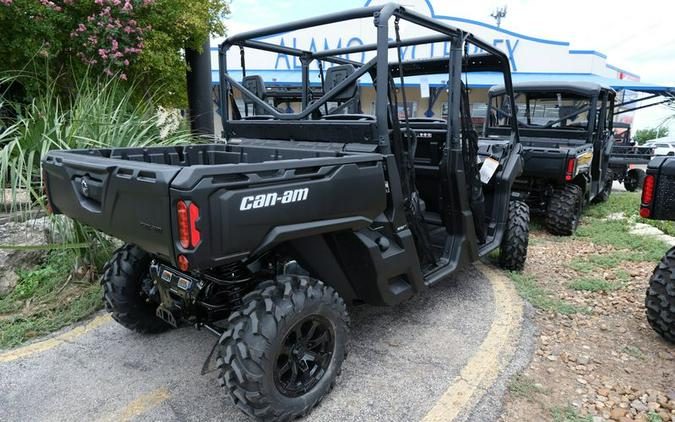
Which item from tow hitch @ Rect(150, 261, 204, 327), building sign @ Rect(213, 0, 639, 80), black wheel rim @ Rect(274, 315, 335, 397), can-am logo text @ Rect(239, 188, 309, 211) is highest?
building sign @ Rect(213, 0, 639, 80)

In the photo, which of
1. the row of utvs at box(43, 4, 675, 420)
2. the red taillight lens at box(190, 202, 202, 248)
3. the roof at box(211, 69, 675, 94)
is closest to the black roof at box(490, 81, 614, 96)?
the row of utvs at box(43, 4, 675, 420)

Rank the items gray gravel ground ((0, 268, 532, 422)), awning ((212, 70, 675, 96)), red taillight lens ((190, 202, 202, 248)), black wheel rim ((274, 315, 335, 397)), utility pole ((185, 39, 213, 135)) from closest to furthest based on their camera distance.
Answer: red taillight lens ((190, 202, 202, 248)), black wheel rim ((274, 315, 335, 397)), gray gravel ground ((0, 268, 532, 422)), utility pole ((185, 39, 213, 135)), awning ((212, 70, 675, 96))

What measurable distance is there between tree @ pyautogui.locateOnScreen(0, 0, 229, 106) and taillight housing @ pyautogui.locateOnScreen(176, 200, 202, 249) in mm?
3980

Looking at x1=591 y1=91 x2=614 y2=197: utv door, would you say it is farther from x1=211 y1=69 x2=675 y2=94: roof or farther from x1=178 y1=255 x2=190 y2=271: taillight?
x1=178 y1=255 x2=190 y2=271: taillight

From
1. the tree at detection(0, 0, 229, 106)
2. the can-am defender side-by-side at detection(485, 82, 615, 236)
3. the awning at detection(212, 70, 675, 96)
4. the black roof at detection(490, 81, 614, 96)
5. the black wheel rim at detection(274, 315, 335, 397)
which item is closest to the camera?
the black wheel rim at detection(274, 315, 335, 397)

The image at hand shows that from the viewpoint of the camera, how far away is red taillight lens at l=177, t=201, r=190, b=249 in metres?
1.99

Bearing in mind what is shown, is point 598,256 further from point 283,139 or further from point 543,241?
point 283,139

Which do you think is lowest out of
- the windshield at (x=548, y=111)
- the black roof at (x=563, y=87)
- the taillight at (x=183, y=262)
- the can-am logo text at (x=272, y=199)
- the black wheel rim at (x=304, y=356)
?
the black wheel rim at (x=304, y=356)

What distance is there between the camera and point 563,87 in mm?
7141

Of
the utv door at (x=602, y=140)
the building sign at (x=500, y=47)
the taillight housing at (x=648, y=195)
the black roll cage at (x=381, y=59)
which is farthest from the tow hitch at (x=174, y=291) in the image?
the building sign at (x=500, y=47)

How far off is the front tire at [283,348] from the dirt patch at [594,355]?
3.32 feet

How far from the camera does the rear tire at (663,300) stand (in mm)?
3225

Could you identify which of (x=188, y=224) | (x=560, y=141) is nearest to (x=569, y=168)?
(x=560, y=141)

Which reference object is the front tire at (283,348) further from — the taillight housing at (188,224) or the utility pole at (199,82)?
the utility pole at (199,82)
